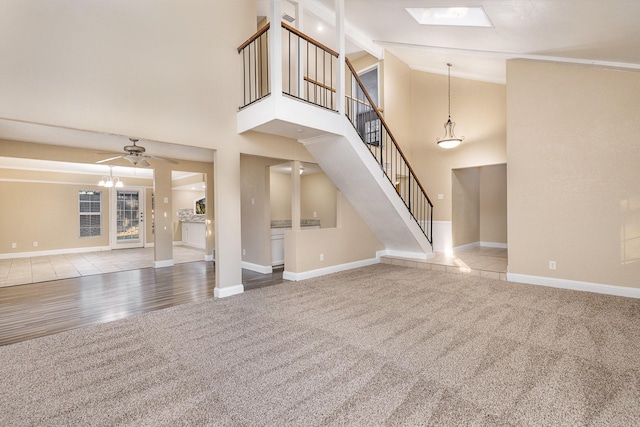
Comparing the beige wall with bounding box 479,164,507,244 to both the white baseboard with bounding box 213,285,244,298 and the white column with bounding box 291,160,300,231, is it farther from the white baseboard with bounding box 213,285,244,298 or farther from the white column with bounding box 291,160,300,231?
the white baseboard with bounding box 213,285,244,298

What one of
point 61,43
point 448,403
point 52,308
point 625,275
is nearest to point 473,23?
point 625,275

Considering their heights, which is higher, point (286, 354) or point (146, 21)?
point (146, 21)

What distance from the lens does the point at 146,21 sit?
3.62 m

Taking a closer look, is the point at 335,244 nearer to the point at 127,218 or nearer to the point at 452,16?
the point at 452,16

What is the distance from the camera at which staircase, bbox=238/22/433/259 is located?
3871 mm

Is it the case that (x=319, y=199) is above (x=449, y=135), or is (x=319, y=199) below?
below

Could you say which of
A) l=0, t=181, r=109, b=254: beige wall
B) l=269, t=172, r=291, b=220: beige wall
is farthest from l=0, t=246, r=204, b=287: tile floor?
l=269, t=172, r=291, b=220: beige wall

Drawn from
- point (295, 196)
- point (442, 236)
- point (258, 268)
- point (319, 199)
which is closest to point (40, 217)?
point (258, 268)

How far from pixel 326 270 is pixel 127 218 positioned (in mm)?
8314

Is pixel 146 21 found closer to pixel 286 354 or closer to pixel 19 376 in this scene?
pixel 19 376

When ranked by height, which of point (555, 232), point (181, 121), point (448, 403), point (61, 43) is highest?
point (61, 43)

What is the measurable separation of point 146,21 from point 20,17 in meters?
1.19

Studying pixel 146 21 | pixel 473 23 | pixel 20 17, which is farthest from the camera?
pixel 473 23

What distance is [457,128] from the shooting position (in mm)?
6914
